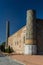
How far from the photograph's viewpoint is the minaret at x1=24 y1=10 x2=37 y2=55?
25.9 meters

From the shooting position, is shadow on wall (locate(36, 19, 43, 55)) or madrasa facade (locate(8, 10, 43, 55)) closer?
madrasa facade (locate(8, 10, 43, 55))

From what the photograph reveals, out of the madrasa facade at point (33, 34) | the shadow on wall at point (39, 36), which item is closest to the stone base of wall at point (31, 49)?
the madrasa facade at point (33, 34)

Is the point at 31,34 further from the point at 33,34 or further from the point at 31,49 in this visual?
the point at 31,49

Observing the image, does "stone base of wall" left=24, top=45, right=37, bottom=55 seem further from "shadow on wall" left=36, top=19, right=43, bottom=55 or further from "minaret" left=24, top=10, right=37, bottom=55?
"shadow on wall" left=36, top=19, right=43, bottom=55

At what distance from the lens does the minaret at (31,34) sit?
85.1 feet

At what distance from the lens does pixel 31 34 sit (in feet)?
85.1

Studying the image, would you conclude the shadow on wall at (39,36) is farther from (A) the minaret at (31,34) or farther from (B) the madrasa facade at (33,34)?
(A) the minaret at (31,34)

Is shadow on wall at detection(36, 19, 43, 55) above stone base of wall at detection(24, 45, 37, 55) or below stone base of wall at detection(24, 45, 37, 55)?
above

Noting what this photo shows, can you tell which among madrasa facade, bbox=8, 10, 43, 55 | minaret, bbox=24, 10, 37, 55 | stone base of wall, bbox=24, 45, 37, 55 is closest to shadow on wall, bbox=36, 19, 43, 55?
madrasa facade, bbox=8, 10, 43, 55

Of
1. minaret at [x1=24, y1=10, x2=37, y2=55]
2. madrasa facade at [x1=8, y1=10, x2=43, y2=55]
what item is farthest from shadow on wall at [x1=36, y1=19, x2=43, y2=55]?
minaret at [x1=24, y1=10, x2=37, y2=55]

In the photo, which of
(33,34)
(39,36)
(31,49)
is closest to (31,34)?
(33,34)

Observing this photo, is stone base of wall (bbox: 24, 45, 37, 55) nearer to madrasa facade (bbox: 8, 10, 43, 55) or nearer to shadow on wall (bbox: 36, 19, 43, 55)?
madrasa facade (bbox: 8, 10, 43, 55)

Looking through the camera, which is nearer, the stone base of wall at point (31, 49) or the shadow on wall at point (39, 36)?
the stone base of wall at point (31, 49)

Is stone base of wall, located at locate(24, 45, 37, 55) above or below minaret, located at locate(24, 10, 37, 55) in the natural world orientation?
below
